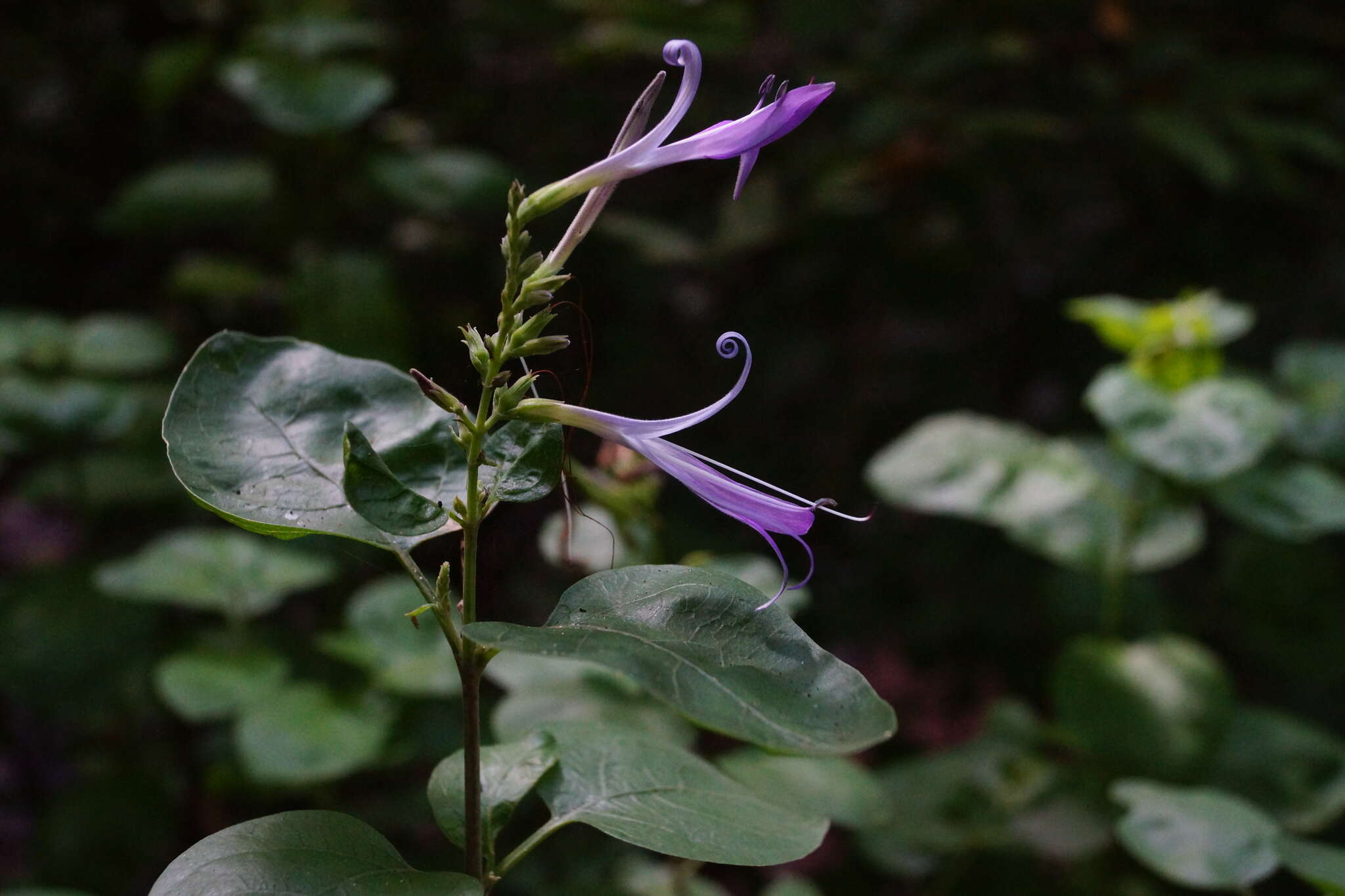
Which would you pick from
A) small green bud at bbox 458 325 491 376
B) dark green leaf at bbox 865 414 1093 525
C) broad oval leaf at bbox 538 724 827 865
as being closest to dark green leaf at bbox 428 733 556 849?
broad oval leaf at bbox 538 724 827 865

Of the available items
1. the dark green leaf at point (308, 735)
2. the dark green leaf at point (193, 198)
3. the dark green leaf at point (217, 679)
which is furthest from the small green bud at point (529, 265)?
the dark green leaf at point (193, 198)

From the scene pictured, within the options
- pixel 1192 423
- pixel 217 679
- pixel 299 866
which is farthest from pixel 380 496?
pixel 1192 423

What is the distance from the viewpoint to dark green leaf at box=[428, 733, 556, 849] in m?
0.57

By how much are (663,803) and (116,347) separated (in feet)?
4.33

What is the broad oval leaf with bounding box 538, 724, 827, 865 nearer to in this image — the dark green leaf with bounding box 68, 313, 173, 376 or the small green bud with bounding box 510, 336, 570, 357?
the small green bud with bounding box 510, 336, 570, 357

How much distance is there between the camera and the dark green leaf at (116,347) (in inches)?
61.8

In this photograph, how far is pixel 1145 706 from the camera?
1255 mm

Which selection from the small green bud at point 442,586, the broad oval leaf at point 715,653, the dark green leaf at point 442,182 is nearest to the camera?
the broad oval leaf at point 715,653

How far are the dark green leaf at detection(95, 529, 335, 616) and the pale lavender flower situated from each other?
3.00ft

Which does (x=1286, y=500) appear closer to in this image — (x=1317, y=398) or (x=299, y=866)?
(x=1317, y=398)

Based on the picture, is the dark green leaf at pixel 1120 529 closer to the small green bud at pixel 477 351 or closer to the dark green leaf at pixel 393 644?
the dark green leaf at pixel 393 644

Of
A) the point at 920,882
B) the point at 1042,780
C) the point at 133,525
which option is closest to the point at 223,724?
the point at 133,525

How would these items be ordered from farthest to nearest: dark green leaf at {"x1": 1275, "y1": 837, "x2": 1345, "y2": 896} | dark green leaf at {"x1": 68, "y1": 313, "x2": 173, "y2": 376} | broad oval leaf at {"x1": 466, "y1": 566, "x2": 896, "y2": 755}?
dark green leaf at {"x1": 68, "y1": 313, "x2": 173, "y2": 376} → dark green leaf at {"x1": 1275, "y1": 837, "x2": 1345, "y2": 896} → broad oval leaf at {"x1": 466, "y1": 566, "x2": 896, "y2": 755}

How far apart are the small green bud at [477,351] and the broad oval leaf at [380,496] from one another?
0.06m
